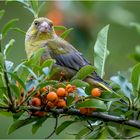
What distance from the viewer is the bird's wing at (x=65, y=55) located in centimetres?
395

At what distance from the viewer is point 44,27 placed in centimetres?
464

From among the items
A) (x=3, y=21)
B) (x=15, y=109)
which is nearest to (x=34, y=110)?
(x=15, y=109)

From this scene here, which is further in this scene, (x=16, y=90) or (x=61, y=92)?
(x=61, y=92)

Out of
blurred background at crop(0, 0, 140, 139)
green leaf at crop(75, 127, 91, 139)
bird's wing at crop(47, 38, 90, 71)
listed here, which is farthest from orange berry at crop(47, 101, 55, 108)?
blurred background at crop(0, 0, 140, 139)

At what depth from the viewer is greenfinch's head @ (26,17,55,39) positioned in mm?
4594

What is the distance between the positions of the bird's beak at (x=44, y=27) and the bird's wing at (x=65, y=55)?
0.23m

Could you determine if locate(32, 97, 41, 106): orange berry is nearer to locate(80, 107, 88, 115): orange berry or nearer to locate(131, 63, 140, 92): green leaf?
locate(80, 107, 88, 115): orange berry

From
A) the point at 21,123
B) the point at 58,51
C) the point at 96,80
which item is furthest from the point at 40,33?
the point at 21,123

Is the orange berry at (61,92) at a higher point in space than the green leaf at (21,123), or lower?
higher

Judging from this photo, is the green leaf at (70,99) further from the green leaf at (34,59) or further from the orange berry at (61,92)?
the green leaf at (34,59)

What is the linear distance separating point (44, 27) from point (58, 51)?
0.54 m

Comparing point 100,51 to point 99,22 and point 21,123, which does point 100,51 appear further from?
point 99,22

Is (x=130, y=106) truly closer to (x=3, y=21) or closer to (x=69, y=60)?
(x=69, y=60)

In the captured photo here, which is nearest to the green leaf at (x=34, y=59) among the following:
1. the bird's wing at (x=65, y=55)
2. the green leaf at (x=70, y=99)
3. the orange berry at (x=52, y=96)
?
the orange berry at (x=52, y=96)
